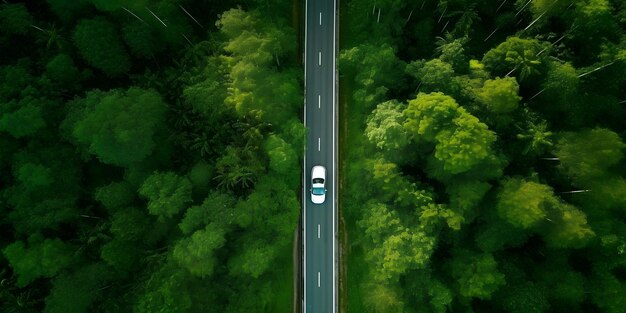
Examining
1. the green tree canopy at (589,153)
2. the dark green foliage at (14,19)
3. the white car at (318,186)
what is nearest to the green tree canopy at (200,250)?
the white car at (318,186)

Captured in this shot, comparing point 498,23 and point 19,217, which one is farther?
point 498,23

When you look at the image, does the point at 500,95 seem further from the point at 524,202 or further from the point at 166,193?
the point at 166,193

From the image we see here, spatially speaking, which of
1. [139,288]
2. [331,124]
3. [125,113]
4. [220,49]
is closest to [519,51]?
[331,124]

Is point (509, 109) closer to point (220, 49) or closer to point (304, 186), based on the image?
point (304, 186)

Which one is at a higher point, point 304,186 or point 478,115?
point 478,115

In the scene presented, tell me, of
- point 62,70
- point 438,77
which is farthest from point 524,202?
point 62,70

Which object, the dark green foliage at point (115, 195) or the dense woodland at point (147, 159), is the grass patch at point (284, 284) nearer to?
the dense woodland at point (147, 159)
